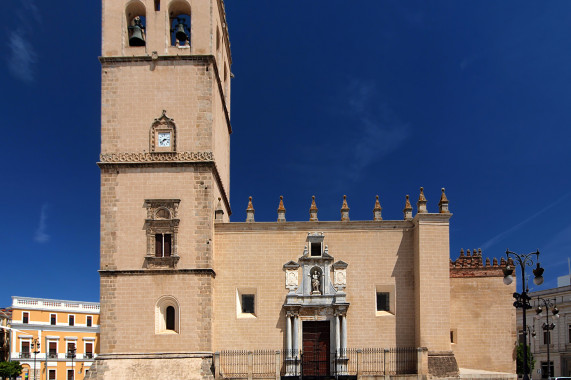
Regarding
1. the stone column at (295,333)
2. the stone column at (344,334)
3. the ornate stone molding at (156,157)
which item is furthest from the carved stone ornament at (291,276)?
the ornate stone molding at (156,157)

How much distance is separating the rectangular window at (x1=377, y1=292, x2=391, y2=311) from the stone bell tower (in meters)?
6.71

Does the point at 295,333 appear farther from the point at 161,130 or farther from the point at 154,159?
the point at 161,130

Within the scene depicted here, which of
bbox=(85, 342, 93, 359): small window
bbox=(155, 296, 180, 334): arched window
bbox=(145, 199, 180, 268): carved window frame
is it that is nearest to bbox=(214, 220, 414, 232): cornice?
bbox=(145, 199, 180, 268): carved window frame

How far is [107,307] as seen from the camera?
23.2 meters

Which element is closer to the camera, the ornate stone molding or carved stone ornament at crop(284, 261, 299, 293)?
the ornate stone molding

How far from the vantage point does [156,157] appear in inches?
952

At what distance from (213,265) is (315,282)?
4.02m

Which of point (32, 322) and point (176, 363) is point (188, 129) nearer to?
point (176, 363)

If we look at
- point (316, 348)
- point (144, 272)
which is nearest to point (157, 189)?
point (144, 272)

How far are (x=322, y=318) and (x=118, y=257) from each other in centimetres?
808

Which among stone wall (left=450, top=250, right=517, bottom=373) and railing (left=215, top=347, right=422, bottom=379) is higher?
stone wall (left=450, top=250, right=517, bottom=373)

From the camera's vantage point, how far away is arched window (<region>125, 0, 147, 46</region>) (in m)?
25.1

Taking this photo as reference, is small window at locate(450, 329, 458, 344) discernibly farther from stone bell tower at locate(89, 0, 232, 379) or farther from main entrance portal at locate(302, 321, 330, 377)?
stone bell tower at locate(89, 0, 232, 379)

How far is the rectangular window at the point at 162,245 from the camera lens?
77.9 ft
